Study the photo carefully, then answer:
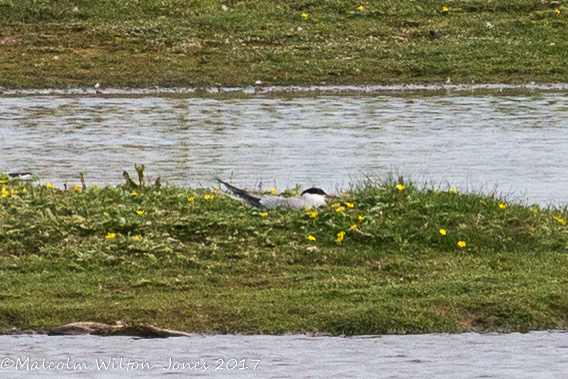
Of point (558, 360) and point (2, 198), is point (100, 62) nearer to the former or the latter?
point (2, 198)

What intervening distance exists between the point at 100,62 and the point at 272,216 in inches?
679

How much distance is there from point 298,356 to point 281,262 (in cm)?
207

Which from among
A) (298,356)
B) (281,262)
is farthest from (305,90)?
(298,356)

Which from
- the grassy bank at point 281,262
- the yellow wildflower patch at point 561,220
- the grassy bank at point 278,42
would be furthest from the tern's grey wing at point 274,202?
the grassy bank at point 278,42

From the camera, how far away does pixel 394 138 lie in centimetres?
2102

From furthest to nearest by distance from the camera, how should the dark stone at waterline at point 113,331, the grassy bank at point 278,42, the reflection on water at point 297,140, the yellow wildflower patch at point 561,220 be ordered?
the grassy bank at point 278,42
the reflection on water at point 297,140
the yellow wildflower patch at point 561,220
the dark stone at waterline at point 113,331

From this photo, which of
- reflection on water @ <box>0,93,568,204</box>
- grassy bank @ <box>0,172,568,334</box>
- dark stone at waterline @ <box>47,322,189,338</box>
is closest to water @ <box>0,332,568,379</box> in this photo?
dark stone at waterline @ <box>47,322,189,338</box>

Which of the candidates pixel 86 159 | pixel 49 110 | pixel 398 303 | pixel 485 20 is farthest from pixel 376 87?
pixel 398 303

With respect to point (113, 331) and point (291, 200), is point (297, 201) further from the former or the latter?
point (113, 331)

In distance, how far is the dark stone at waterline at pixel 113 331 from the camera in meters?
9.11

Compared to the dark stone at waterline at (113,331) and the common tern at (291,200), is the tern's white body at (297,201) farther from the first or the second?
the dark stone at waterline at (113,331)

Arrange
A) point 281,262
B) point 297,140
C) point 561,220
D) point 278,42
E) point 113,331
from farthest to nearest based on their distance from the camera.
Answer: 1. point 278,42
2. point 297,140
3. point 561,220
4. point 281,262
5. point 113,331

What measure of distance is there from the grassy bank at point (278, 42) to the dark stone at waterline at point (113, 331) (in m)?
18.5

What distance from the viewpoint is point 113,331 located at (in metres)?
9.16
